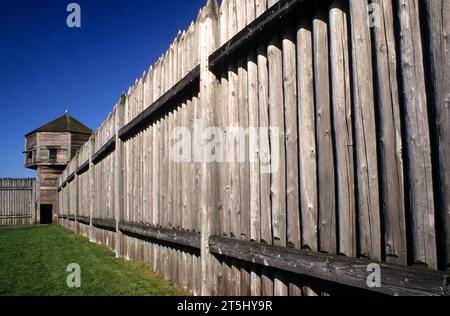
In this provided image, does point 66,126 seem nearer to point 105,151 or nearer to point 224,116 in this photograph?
point 105,151

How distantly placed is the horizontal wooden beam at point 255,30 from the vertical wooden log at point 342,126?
0.40 m

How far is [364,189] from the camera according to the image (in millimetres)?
2203

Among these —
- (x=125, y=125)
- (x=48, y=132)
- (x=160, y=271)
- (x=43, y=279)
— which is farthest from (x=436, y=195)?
(x=48, y=132)

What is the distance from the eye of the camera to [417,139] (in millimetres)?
1897

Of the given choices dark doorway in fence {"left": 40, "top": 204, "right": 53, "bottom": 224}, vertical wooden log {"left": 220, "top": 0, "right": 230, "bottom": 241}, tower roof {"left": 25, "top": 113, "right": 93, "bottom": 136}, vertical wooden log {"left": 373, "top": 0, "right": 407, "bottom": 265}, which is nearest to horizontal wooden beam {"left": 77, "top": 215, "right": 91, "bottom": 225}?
vertical wooden log {"left": 220, "top": 0, "right": 230, "bottom": 241}

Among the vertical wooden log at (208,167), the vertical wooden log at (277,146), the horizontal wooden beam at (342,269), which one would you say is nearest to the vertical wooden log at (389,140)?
the horizontal wooden beam at (342,269)

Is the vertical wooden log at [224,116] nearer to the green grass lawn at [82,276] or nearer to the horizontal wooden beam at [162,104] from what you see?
the horizontal wooden beam at [162,104]

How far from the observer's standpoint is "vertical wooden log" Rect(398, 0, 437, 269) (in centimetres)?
185

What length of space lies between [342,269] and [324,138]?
2.50 ft

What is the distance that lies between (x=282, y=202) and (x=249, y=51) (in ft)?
4.34

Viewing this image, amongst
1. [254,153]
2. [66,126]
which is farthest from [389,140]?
[66,126]

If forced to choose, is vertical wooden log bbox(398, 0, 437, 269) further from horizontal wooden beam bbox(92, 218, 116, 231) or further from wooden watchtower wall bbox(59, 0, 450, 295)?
horizontal wooden beam bbox(92, 218, 116, 231)

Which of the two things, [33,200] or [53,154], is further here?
[53,154]
